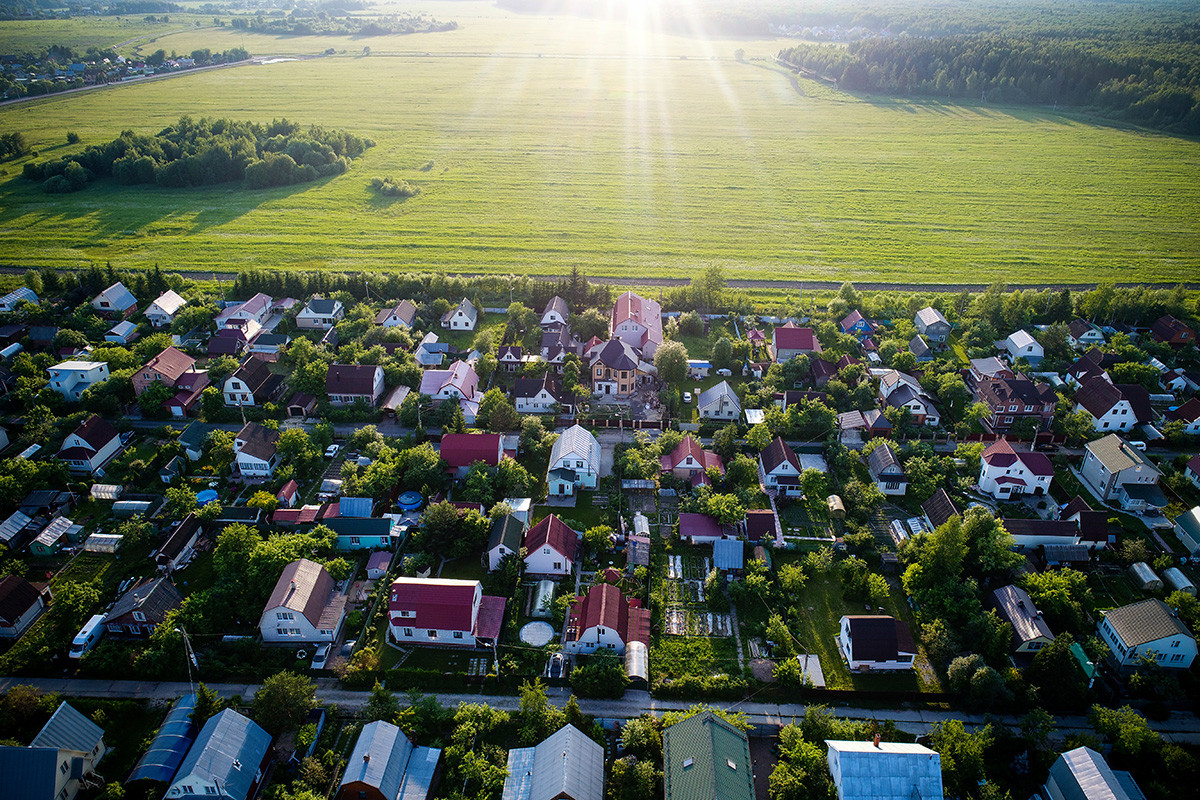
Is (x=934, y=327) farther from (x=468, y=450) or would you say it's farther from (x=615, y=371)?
(x=468, y=450)

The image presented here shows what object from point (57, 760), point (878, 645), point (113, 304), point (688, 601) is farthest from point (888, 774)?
point (113, 304)

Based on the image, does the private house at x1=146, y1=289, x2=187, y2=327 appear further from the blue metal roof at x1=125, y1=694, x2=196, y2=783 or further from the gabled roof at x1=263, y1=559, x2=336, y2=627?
the blue metal roof at x1=125, y1=694, x2=196, y2=783

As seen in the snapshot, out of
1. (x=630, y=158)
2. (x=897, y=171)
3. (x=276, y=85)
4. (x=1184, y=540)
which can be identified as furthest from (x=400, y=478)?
(x=276, y=85)

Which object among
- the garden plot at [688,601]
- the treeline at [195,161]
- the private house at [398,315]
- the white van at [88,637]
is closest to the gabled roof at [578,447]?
the garden plot at [688,601]

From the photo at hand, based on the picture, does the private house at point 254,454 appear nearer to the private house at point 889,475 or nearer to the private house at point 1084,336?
the private house at point 889,475

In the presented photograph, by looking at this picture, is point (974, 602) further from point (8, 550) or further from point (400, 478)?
point (8, 550)

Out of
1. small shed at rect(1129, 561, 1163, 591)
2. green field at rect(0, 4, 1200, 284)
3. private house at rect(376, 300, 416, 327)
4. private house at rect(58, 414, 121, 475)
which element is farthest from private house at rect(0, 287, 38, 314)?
small shed at rect(1129, 561, 1163, 591)
